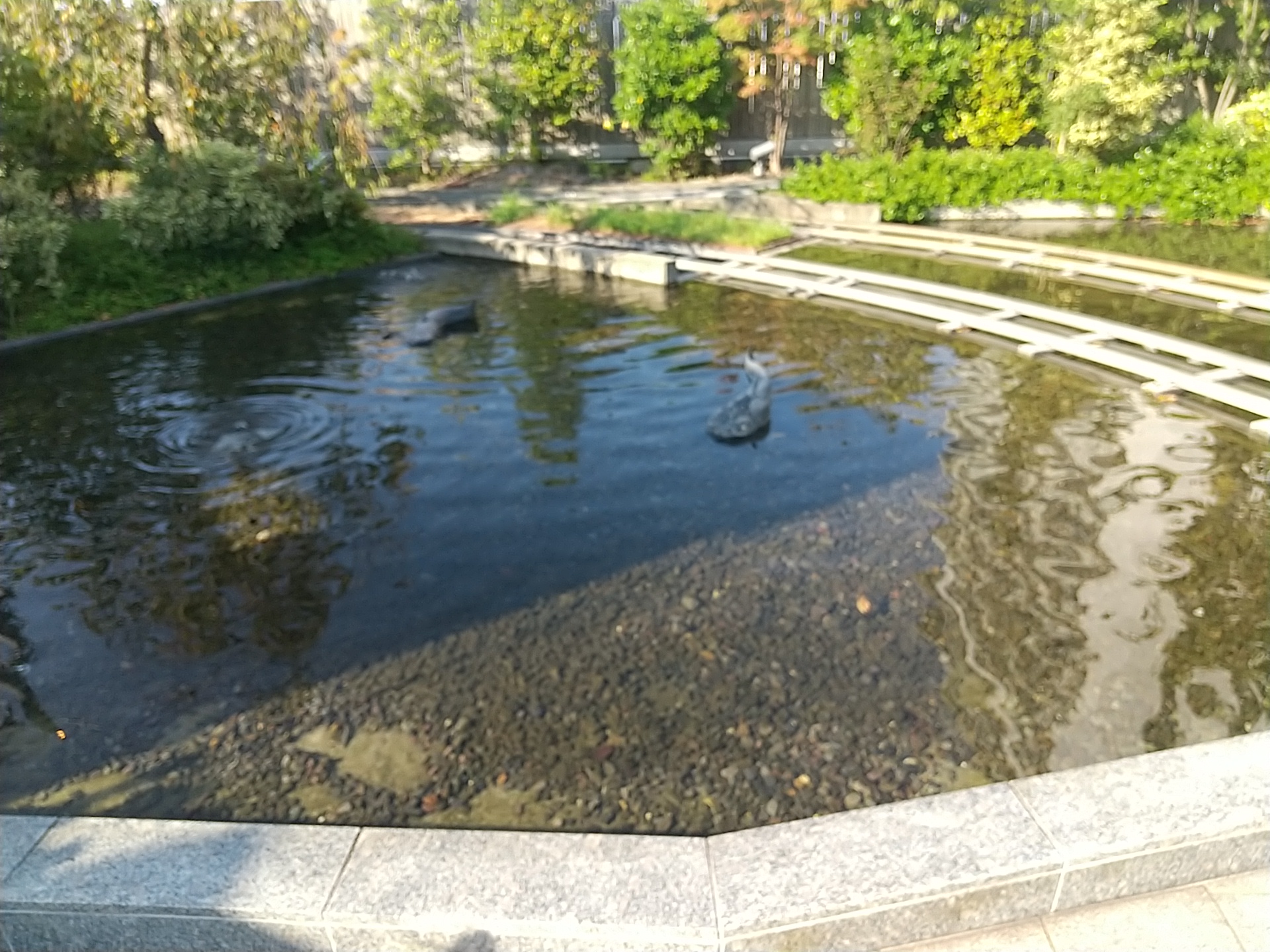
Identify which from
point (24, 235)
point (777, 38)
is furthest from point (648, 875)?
point (777, 38)

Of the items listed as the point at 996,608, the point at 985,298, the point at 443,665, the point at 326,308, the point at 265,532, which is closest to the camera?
the point at 443,665

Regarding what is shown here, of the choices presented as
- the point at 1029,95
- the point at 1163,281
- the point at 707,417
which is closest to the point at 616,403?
the point at 707,417

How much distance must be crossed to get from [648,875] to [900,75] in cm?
1883

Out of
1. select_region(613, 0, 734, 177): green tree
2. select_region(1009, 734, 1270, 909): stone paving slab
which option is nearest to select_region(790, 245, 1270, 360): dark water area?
select_region(613, 0, 734, 177): green tree

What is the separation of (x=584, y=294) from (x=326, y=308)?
3614mm

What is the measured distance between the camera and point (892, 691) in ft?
14.4

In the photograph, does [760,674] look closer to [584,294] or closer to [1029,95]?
[584,294]

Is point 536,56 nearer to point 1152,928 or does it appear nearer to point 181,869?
point 181,869

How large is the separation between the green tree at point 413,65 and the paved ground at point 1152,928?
2035cm

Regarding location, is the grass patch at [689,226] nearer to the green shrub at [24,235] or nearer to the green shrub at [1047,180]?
the green shrub at [1047,180]

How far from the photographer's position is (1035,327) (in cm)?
Result: 1022

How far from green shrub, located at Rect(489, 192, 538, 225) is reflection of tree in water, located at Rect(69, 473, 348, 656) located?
431 inches

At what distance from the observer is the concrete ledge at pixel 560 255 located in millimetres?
13156

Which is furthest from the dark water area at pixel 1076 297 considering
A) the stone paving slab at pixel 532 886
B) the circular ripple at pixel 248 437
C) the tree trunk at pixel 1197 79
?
the stone paving slab at pixel 532 886
